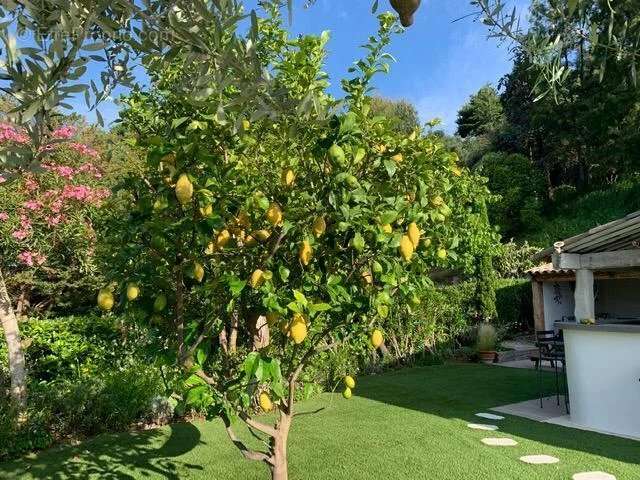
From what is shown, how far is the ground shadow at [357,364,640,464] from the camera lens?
6387 millimetres

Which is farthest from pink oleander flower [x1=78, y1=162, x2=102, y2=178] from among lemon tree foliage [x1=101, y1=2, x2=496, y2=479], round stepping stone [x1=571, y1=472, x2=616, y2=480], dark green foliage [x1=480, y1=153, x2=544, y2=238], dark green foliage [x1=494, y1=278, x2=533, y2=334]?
dark green foliage [x1=480, y1=153, x2=544, y2=238]

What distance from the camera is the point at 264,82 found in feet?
5.90

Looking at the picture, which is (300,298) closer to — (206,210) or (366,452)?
(206,210)

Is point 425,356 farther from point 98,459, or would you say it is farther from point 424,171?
point 424,171

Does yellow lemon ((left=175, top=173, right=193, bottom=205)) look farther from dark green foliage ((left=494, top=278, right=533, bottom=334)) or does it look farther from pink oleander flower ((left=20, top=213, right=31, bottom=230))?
dark green foliage ((left=494, top=278, right=533, bottom=334))

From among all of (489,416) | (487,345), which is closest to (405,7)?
(489,416)

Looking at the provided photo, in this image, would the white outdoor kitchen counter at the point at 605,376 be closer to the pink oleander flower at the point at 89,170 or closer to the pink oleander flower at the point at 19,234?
the pink oleander flower at the point at 89,170

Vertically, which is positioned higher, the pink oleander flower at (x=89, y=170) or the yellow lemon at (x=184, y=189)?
the pink oleander flower at (x=89, y=170)

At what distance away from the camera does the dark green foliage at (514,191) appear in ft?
87.4

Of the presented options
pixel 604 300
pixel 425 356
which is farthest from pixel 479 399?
pixel 604 300

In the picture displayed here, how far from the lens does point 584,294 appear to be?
7.60 meters

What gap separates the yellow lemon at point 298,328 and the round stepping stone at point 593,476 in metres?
4.02

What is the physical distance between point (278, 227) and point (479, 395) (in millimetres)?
7678

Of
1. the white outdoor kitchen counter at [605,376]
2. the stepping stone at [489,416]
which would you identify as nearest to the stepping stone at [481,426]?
the stepping stone at [489,416]
